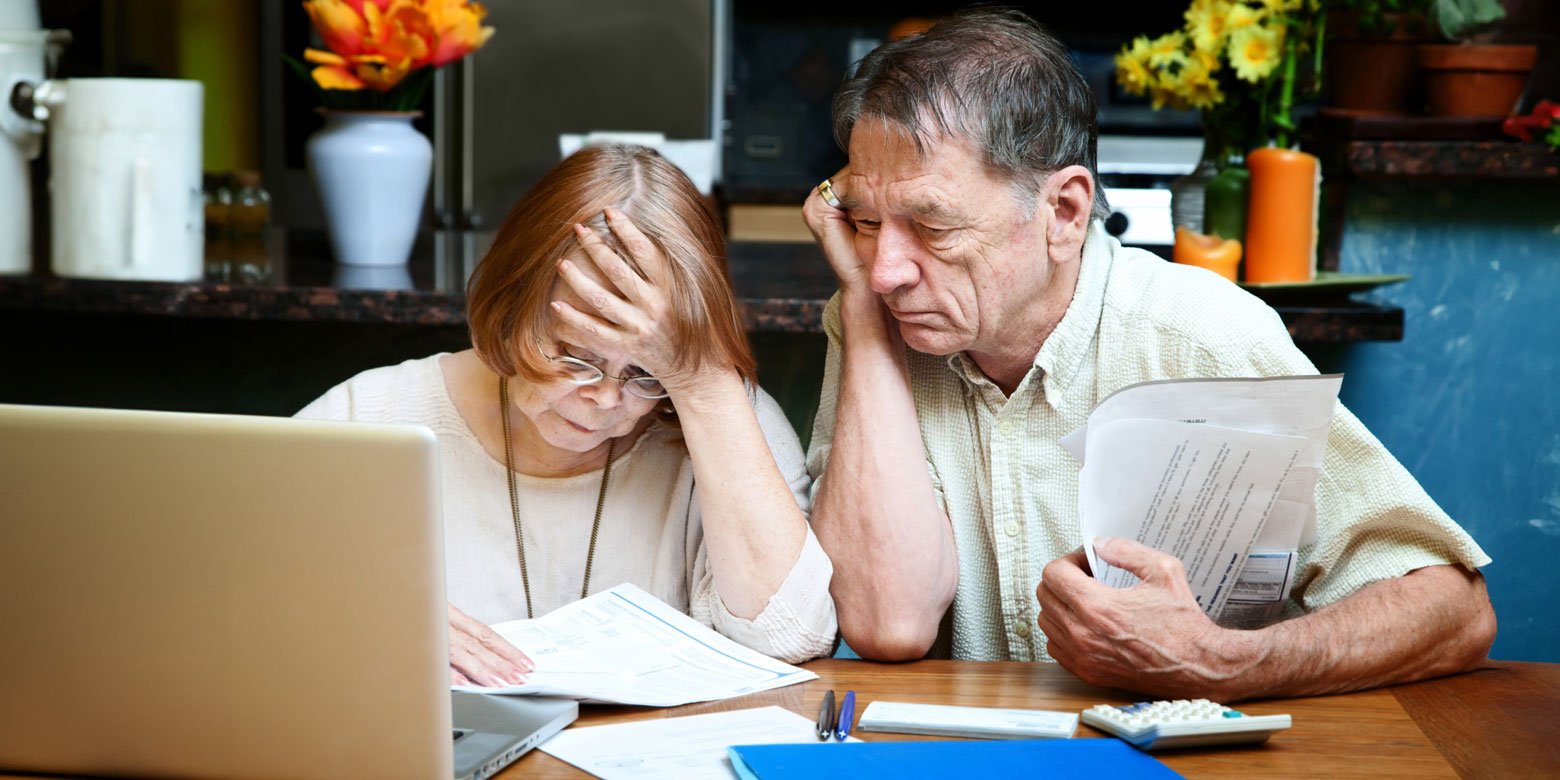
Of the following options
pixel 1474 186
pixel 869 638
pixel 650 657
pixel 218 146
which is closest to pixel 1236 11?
pixel 1474 186

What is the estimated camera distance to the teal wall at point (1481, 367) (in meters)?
2.03

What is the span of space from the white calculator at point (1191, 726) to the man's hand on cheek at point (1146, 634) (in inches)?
2.7

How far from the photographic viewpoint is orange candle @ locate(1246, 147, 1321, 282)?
1913 millimetres

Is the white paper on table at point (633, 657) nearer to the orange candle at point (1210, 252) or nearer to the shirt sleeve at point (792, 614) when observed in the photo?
the shirt sleeve at point (792, 614)

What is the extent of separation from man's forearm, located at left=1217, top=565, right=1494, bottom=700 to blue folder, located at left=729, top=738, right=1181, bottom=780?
182 millimetres

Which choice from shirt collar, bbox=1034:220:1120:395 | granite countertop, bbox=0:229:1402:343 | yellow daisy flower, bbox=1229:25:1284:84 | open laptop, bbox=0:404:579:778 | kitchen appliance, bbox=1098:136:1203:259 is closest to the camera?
open laptop, bbox=0:404:579:778

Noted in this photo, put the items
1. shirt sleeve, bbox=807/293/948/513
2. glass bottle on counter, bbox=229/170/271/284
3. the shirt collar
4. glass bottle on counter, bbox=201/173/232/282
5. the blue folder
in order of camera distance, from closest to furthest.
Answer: the blue folder → the shirt collar → shirt sleeve, bbox=807/293/948/513 → glass bottle on counter, bbox=201/173/232/282 → glass bottle on counter, bbox=229/170/271/284

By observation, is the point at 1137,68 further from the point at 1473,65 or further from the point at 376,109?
the point at 376,109

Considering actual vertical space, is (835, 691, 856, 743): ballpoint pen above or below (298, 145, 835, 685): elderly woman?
below

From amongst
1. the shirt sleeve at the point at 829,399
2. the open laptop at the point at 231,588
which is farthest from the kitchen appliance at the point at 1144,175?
the open laptop at the point at 231,588

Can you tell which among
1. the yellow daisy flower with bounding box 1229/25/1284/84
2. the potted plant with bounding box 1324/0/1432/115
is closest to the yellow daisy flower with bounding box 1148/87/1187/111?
the yellow daisy flower with bounding box 1229/25/1284/84

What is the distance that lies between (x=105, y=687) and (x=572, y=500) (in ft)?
2.06

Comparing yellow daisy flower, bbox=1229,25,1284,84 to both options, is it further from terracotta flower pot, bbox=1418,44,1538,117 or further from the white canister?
the white canister

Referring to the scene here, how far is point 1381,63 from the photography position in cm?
202
